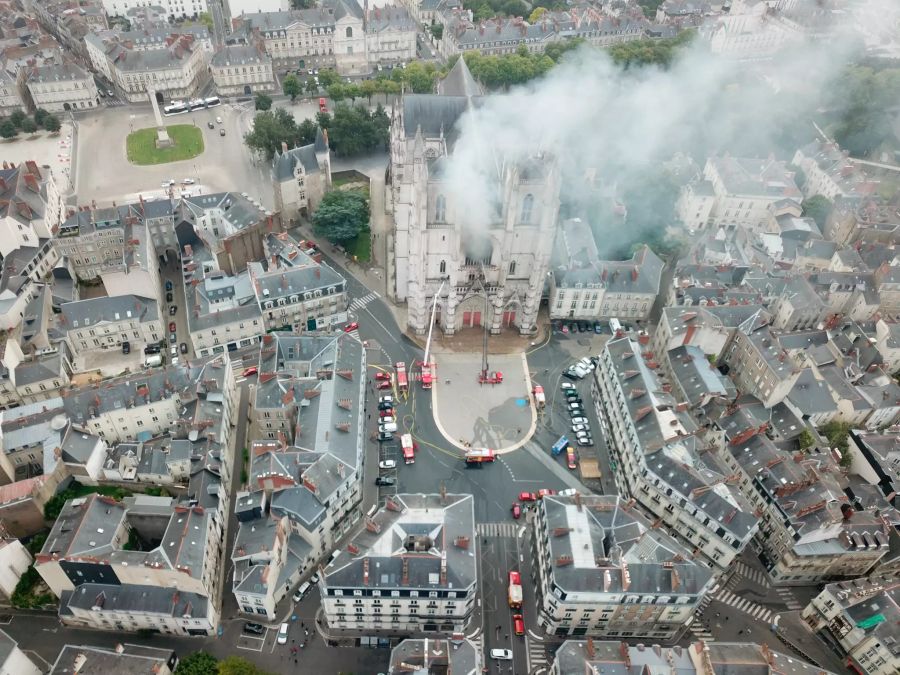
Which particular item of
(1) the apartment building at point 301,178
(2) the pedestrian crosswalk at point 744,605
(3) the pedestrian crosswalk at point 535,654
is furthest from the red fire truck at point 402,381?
(2) the pedestrian crosswalk at point 744,605

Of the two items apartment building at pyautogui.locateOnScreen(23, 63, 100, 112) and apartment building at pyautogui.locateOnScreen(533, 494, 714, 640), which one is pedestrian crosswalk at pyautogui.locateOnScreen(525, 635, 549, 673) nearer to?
apartment building at pyautogui.locateOnScreen(533, 494, 714, 640)

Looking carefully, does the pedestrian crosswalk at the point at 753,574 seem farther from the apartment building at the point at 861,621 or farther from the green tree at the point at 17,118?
the green tree at the point at 17,118

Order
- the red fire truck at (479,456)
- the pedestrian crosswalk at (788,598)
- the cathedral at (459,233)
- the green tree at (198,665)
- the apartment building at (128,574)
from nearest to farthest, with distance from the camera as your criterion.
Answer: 1. the green tree at (198,665)
2. the apartment building at (128,574)
3. the pedestrian crosswalk at (788,598)
4. the red fire truck at (479,456)
5. the cathedral at (459,233)

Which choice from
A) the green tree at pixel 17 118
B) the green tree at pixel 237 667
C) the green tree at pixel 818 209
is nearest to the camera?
the green tree at pixel 237 667

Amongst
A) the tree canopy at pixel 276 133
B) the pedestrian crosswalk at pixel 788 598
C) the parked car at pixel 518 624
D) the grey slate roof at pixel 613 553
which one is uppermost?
the tree canopy at pixel 276 133

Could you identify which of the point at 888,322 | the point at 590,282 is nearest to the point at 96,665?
the point at 590,282

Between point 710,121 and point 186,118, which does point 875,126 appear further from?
point 186,118
